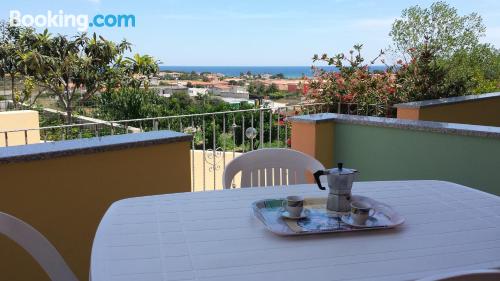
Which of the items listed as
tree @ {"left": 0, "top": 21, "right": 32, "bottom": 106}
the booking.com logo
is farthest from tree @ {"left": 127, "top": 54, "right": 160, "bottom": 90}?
tree @ {"left": 0, "top": 21, "right": 32, "bottom": 106}

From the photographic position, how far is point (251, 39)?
87.0 feet

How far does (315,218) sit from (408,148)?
1.78m

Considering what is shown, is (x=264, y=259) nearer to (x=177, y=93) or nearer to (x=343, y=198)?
(x=343, y=198)

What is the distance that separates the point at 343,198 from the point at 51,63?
1237cm

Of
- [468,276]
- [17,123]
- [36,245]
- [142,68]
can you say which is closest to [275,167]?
[36,245]

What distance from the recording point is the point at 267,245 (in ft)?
4.06

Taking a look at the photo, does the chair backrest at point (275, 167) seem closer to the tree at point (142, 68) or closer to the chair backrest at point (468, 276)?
the chair backrest at point (468, 276)

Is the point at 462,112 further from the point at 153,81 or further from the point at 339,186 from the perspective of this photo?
the point at 153,81

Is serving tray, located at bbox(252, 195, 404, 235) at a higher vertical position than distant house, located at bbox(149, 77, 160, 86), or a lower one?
lower

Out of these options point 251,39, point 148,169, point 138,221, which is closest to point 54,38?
point 148,169

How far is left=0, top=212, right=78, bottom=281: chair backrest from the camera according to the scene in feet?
3.91

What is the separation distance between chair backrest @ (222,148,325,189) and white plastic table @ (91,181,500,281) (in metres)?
0.48

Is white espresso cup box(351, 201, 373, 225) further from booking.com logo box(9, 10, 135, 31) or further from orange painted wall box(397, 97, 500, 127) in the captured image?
booking.com logo box(9, 10, 135, 31)

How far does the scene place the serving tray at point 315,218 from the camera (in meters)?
1.34
